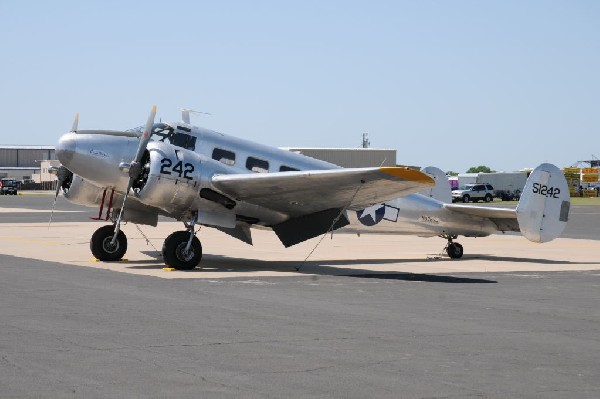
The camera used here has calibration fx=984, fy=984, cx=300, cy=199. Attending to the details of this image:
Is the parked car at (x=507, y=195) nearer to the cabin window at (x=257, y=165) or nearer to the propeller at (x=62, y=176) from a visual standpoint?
the cabin window at (x=257, y=165)

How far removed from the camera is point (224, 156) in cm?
2309

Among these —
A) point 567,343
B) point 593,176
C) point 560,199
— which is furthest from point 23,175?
point 567,343

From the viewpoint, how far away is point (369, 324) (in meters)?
12.8

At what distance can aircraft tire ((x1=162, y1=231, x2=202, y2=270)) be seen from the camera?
21703 mm

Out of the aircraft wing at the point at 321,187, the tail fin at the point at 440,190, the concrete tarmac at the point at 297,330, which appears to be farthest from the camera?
the tail fin at the point at 440,190

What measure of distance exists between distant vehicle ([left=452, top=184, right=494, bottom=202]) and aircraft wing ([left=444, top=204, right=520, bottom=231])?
76.5 metres

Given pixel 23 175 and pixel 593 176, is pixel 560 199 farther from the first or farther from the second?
pixel 23 175

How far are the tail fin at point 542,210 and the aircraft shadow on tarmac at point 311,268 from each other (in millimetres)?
2804

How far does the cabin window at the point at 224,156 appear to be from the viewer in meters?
23.0

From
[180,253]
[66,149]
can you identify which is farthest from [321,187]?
[66,149]

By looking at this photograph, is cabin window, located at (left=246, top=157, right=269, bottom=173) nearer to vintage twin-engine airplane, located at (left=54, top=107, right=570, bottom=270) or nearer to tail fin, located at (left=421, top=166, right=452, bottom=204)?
vintage twin-engine airplane, located at (left=54, top=107, right=570, bottom=270)

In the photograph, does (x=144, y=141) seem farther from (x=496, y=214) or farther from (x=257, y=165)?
(x=496, y=214)

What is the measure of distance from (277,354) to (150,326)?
2531mm

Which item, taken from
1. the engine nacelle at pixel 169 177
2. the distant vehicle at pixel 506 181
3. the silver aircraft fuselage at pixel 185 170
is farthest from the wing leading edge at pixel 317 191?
the distant vehicle at pixel 506 181
